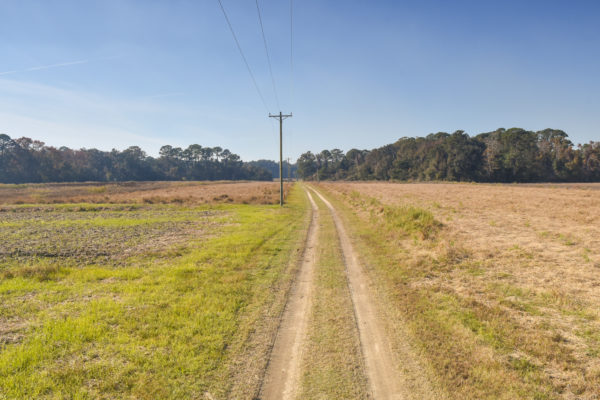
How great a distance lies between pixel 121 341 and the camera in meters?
5.71

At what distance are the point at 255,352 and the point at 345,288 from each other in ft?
13.1

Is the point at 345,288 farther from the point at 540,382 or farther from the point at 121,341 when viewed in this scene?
the point at 121,341

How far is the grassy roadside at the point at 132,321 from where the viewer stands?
4.58 meters

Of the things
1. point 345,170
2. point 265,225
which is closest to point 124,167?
point 345,170

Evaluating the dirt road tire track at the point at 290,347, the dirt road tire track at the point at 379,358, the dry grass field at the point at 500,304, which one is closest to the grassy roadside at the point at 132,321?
the dirt road tire track at the point at 290,347

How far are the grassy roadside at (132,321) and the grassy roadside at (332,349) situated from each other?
3.74 feet

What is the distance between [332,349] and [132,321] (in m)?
4.59

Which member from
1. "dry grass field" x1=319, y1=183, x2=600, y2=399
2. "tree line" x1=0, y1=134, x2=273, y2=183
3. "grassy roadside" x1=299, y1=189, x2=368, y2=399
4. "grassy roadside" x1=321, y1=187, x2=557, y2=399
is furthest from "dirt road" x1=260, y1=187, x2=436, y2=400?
"tree line" x1=0, y1=134, x2=273, y2=183

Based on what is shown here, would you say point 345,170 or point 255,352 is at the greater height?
point 345,170

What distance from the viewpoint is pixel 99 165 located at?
147375mm

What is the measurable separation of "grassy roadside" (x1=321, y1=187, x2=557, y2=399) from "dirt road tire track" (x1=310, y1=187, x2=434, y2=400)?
0.35 metres

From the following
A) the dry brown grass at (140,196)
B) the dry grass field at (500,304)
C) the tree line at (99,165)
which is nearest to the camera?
the dry grass field at (500,304)

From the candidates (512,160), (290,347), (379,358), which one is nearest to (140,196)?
(290,347)

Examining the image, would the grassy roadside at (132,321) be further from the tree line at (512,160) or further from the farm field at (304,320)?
the tree line at (512,160)
